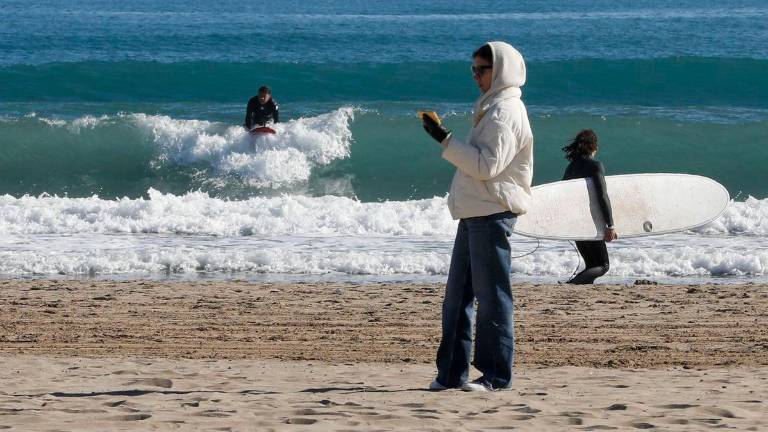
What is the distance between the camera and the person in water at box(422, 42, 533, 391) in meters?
4.79

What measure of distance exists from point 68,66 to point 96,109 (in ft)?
17.3

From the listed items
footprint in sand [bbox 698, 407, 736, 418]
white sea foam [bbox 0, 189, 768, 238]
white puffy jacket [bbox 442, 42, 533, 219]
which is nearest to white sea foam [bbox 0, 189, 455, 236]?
white sea foam [bbox 0, 189, 768, 238]

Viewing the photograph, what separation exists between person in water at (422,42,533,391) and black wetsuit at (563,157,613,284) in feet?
12.0

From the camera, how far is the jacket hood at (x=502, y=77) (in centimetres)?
480

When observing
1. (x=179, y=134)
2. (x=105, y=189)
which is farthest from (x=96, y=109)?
(x=105, y=189)

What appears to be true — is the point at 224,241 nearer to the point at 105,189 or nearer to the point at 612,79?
the point at 105,189

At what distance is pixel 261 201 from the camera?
1334 centimetres

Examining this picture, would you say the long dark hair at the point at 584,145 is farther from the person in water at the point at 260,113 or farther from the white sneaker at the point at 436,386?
the person in water at the point at 260,113

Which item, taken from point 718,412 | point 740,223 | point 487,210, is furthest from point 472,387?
point 740,223

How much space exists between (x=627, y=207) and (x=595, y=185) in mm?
691

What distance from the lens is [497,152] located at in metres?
4.76

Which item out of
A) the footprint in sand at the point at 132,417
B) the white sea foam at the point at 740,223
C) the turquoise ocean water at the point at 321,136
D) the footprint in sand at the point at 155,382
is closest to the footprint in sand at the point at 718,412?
the footprint in sand at the point at 132,417

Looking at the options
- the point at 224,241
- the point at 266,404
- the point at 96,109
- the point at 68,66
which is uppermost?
the point at 68,66

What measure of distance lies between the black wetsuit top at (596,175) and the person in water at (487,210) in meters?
3.63
